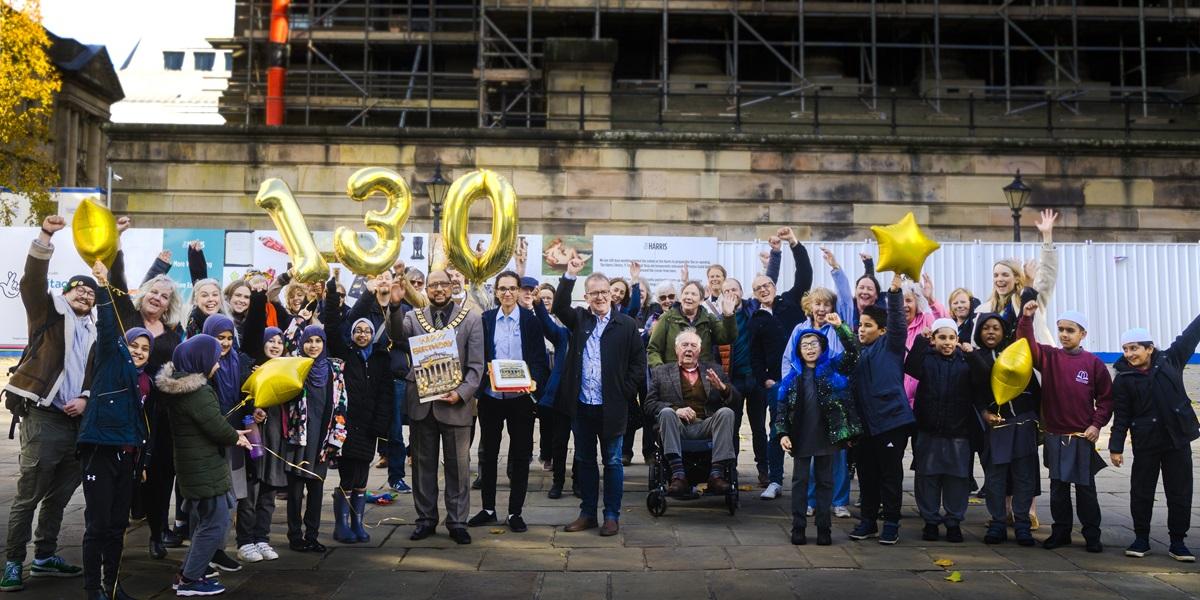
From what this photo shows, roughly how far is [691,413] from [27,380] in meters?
4.44

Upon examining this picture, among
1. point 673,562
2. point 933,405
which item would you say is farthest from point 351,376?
point 933,405

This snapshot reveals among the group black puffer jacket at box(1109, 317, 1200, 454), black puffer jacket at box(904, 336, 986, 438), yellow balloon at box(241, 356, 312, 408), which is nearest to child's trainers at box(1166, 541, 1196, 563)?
black puffer jacket at box(1109, 317, 1200, 454)

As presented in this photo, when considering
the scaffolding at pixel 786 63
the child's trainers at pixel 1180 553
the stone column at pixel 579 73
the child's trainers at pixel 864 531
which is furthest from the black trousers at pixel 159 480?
the stone column at pixel 579 73

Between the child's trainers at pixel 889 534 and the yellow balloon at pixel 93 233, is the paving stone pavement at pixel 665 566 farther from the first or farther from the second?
the yellow balloon at pixel 93 233

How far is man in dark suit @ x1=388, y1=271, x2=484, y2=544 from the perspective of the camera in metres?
6.60

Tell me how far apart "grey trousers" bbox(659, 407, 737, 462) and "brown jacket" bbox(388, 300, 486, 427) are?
1540 millimetres

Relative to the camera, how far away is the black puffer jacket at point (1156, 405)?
20.8ft

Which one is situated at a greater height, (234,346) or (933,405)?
(234,346)

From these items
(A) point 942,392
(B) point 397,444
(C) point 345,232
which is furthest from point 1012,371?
(B) point 397,444

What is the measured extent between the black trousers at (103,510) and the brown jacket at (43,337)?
1.88 ft

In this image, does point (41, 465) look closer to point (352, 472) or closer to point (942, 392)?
point (352, 472)

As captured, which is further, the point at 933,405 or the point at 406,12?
the point at 406,12

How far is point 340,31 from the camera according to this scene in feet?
98.4

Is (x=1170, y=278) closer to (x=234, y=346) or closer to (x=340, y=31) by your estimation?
(x=234, y=346)
